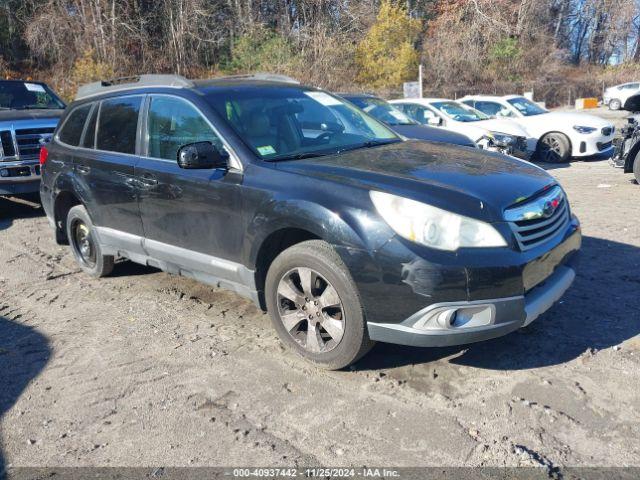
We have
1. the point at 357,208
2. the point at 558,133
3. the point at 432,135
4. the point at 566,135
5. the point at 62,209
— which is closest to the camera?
the point at 357,208

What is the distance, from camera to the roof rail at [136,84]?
4.61m

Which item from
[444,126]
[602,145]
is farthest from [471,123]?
[602,145]

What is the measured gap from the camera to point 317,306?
3623 mm

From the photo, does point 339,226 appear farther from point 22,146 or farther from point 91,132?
point 22,146

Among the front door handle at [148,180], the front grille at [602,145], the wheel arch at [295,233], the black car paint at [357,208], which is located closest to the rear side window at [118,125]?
the black car paint at [357,208]

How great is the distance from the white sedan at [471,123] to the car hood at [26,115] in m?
7.04

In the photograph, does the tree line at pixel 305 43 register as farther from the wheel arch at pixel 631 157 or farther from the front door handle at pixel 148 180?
the front door handle at pixel 148 180

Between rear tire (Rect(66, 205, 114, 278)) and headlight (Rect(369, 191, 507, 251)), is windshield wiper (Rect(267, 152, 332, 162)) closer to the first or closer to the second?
headlight (Rect(369, 191, 507, 251))

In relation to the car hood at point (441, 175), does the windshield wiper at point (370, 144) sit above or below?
above

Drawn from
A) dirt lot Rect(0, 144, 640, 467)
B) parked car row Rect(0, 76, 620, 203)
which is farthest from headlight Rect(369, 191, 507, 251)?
parked car row Rect(0, 76, 620, 203)

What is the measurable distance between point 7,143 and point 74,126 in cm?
349

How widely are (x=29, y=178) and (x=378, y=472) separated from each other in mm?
7728

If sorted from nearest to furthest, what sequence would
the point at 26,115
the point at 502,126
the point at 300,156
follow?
the point at 300,156, the point at 26,115, the point at 502,126

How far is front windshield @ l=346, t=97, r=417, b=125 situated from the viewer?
1048cm
